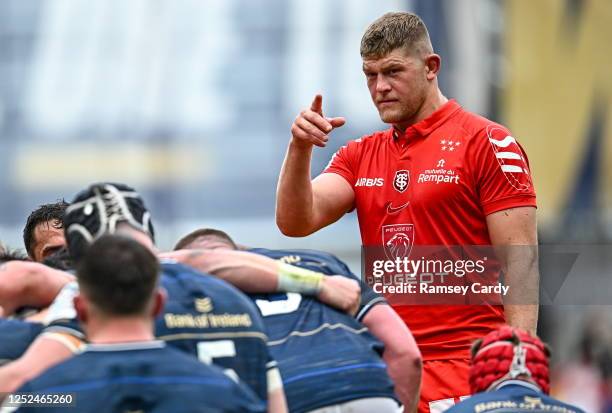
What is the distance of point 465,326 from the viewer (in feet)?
17.0

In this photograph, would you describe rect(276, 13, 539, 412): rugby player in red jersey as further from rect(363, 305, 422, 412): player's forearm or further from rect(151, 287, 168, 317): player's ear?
rect(151, 287, 168, 317): player's ear

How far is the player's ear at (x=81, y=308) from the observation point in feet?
10.5

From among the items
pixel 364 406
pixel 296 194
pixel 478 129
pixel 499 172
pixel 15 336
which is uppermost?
pixel 478 129

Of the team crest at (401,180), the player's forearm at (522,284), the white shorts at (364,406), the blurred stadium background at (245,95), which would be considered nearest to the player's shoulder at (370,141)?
the team crest at (401,180)

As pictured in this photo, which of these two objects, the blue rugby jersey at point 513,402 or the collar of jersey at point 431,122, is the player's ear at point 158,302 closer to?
the blue rugby jersey at point 513,402

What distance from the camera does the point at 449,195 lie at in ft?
16.9

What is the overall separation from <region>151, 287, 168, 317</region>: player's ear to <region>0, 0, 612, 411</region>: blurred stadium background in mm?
11613

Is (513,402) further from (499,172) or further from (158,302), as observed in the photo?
(499,172)

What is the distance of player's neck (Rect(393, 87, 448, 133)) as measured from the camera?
5.38 metres

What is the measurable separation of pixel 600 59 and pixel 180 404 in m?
14.1

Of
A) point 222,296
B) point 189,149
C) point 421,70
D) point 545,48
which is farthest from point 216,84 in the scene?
point 222,296

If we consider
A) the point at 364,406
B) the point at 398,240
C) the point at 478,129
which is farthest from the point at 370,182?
the point at 364,406

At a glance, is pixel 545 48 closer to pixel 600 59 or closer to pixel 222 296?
pixel 600 59

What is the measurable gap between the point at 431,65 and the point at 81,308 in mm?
2543
